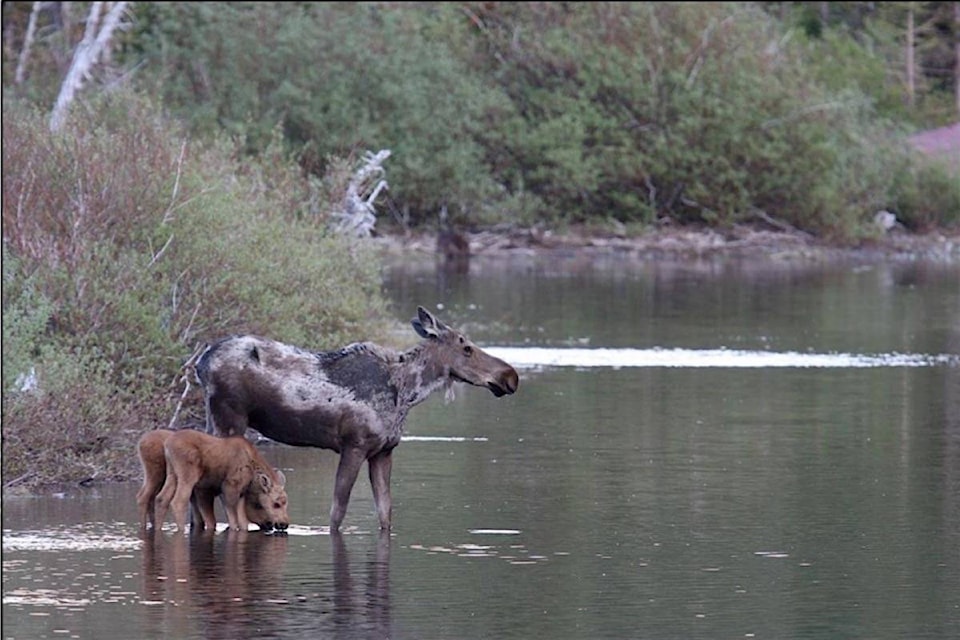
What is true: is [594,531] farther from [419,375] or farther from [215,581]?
[215,581]

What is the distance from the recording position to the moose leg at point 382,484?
15.4 meters

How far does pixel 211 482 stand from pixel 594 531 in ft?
8.37

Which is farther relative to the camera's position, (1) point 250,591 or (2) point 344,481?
(2) point 344,481

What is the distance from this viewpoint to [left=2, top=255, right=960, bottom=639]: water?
12523 mm

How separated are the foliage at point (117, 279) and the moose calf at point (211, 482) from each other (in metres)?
2.44

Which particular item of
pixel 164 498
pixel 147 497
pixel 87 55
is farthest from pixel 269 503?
pixel 87 55

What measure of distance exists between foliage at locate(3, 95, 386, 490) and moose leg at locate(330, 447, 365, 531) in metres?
2.74

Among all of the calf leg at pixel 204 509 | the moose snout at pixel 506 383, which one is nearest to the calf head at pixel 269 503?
the calf leg at pixel 204 509

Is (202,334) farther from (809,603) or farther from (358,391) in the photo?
(809,603)

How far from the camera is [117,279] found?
19547mm

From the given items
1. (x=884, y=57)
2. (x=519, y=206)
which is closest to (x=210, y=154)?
(x=519, y=206)

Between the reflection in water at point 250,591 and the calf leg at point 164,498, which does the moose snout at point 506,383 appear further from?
the calf leg at point 164,498

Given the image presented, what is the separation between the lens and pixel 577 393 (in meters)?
25.1

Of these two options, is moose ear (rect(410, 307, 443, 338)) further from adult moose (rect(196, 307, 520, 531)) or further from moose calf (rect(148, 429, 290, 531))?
moose calf (rect(148, 429, 290, 531))
